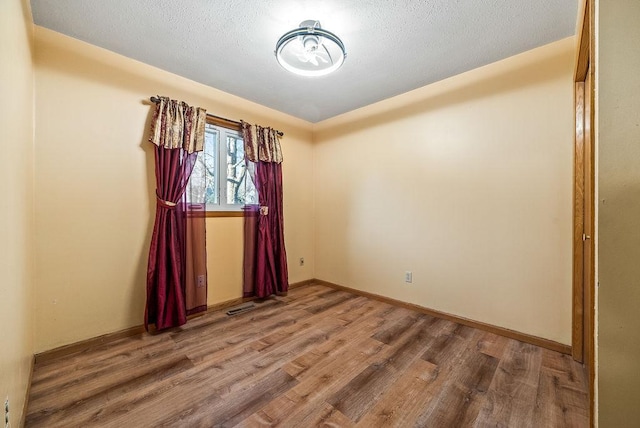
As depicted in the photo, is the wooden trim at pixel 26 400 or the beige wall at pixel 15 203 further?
the wooden trim at pixel 26 400

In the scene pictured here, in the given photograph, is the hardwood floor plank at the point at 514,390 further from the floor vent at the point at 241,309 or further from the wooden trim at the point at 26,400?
the wooden trim at the point at 26,400

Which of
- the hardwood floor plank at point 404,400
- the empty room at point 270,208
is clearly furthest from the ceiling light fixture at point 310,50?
the hardwood floor plank at point 404,400

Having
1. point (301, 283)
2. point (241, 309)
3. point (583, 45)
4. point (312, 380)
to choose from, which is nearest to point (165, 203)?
point (241, 309)

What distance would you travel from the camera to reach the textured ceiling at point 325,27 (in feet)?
5.30

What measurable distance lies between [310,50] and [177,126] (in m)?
1.40

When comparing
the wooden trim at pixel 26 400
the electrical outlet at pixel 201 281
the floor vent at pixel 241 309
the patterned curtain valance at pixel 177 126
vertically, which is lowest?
the floor vent at pixel 241 309

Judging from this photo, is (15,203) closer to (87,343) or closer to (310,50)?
(87,343)

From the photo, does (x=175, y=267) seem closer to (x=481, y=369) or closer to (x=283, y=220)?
(x=283, y=220)

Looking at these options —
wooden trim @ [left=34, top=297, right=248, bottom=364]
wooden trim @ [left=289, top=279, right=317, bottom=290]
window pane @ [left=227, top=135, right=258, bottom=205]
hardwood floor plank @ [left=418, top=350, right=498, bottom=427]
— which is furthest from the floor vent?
hardwood floor plank @ [left=418, top=350, right=498, bottom=427]

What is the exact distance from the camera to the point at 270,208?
3105 millimetres

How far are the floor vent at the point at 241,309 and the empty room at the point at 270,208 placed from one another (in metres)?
0.05

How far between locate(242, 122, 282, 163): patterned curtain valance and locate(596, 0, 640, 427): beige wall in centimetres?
269

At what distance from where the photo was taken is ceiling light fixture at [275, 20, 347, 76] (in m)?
1.64

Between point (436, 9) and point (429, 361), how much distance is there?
7.89 ft
